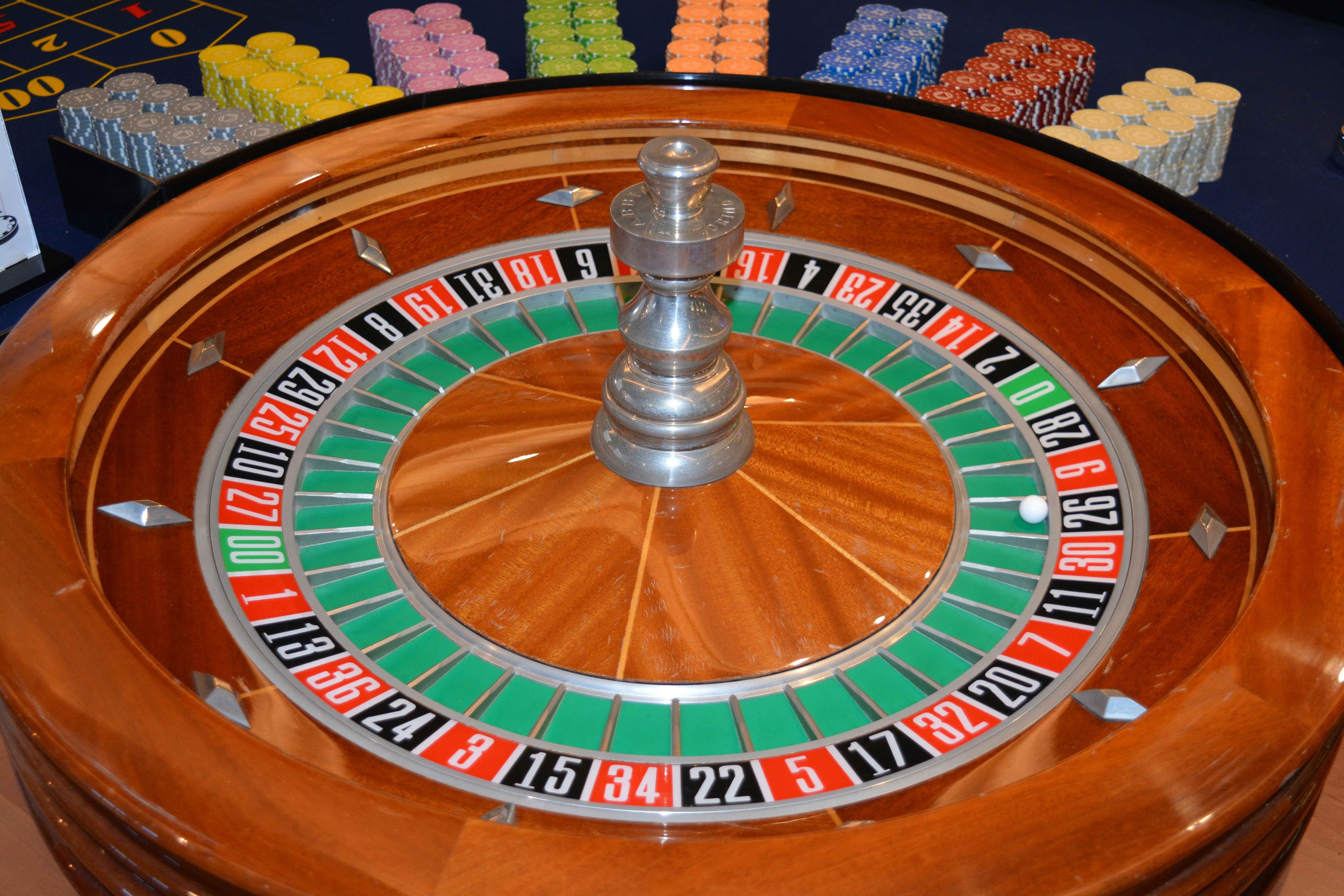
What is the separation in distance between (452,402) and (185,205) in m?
0.70

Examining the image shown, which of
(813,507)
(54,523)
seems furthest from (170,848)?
(813,507)

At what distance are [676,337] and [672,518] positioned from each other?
34 cm

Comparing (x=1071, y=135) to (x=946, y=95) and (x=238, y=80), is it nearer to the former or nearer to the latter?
(x=946, y=95)

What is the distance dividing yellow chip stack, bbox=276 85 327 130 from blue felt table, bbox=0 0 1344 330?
68cm

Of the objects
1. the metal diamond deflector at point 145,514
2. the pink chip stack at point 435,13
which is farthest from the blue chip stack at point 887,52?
the metal diamond deflector at point 145,514

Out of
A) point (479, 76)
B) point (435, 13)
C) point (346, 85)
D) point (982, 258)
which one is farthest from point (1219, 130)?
point (346, 85)

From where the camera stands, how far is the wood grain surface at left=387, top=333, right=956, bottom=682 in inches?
82.2

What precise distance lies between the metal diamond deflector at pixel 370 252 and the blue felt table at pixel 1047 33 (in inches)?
104

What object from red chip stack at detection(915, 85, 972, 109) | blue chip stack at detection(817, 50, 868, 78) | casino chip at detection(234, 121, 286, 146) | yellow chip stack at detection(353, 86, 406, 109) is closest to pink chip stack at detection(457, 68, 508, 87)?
yellow chip stack at detection(353, 86, 406, 109)

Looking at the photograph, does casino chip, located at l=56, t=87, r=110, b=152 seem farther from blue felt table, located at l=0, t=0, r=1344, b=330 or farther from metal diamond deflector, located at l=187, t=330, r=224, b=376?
metal diamond deflector, located at l=187, t=330, r=224, b=376

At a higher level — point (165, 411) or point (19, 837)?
point (165, 411)

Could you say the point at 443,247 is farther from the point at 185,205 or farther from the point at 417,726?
the point at 417,726

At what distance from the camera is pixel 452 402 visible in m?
2.60

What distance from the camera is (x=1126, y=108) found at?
534 centimetres
